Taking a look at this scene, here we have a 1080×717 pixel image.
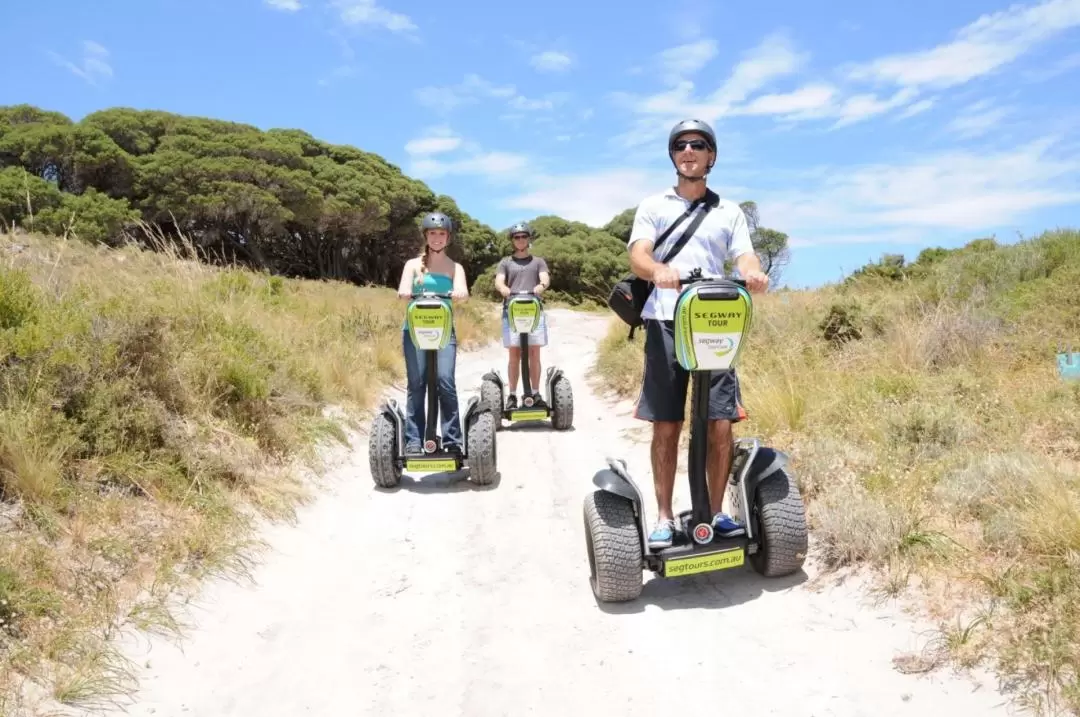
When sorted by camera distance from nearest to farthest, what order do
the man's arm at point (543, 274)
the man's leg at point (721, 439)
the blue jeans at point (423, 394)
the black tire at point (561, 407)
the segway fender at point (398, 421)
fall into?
the man's leg at point (721, 439) → the segway fender at point (398, 421) → the blue jeans at point (423, 394) → the black tire at point (561, 407) → the man's arm at point (543, 274)

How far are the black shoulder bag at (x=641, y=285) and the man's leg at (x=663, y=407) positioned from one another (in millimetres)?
106

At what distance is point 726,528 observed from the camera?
3363 millimetres

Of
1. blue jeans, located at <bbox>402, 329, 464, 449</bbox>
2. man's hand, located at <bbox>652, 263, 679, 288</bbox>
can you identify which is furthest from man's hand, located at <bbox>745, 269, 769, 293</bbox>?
blue jeans, located at <bbox>402, 329, 464, 449</bbox>

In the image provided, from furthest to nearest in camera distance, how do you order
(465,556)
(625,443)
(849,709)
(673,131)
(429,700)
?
(625,443) < (465,556) < (673,131) < (429,700) < (849,709)

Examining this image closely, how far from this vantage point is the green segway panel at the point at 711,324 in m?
2.99

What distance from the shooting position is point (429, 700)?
2.62 m

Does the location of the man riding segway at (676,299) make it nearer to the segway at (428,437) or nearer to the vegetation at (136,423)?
the segway at (428,437)

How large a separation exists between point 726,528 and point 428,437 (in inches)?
104

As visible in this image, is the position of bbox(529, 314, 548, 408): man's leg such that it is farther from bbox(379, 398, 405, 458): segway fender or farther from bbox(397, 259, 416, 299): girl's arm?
bbox(379, 398, 405, 458): segway fender

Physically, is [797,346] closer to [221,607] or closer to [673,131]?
[673,131]

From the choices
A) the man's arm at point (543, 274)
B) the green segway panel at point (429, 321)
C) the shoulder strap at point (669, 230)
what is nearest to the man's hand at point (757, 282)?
the shoulder strap at point (669, 230)

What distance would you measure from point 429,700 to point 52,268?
175 inches

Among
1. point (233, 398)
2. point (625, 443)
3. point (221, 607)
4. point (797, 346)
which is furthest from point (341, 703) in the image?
point (797, 346)

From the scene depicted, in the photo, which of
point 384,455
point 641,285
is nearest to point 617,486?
point 641,285
